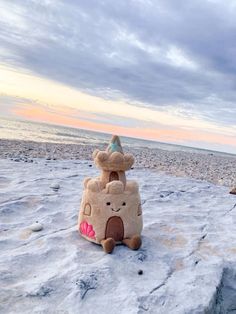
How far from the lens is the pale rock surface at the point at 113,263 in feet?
9.50

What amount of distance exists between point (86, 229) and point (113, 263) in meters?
0.65

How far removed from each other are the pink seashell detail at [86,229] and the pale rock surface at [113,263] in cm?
10

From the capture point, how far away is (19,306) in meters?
2.75

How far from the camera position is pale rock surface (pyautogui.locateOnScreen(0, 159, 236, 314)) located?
290 centimetres

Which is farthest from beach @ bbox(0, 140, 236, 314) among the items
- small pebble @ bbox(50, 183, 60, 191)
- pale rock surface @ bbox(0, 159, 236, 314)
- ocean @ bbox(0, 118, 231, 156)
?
ocean @ bbox(0, 118, 231, 156)

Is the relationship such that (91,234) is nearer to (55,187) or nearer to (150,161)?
(55,187)

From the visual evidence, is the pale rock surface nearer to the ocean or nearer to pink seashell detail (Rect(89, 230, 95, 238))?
pink seashell detail (Rect(89, 230, 95, 238))

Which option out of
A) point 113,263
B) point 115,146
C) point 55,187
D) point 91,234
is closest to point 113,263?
point 113,263

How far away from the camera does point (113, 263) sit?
351 cm

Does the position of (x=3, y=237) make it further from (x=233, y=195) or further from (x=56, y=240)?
(x=233, y=195)

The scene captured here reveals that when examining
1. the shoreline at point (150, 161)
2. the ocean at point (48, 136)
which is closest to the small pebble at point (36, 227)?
the shoreline at point (150, 161)

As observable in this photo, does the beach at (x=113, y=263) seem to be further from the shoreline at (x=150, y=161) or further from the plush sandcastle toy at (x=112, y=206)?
the shoreline at (x=150, y=161)

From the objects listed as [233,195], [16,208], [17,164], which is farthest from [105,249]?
[17,164]

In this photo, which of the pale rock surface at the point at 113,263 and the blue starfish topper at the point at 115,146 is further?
the blue starfish topper at the point at 115,146
